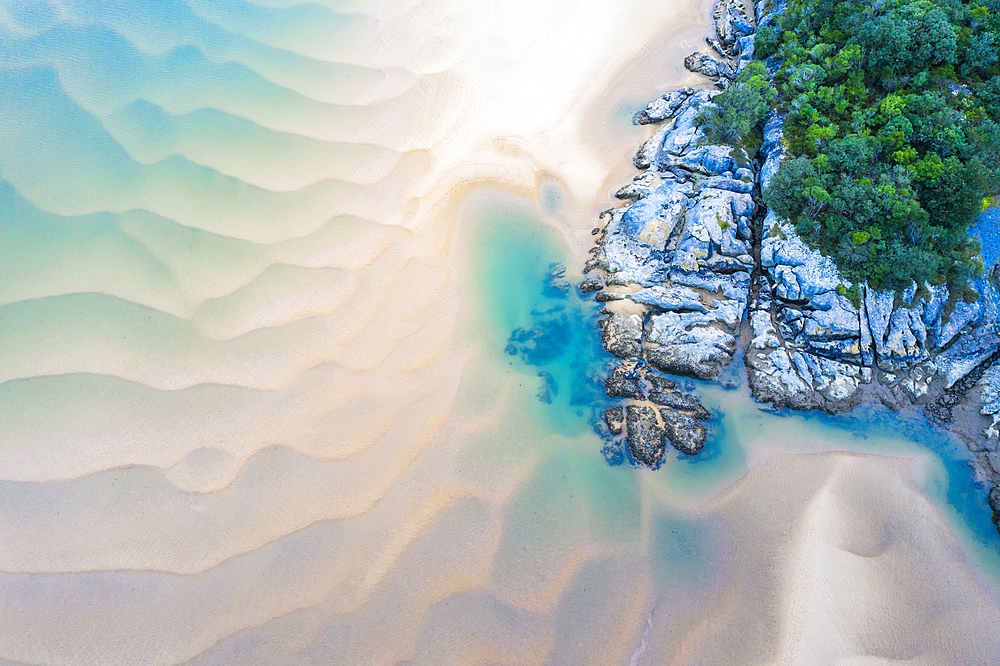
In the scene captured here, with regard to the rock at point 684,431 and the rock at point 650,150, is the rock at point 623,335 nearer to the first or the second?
the rock at point 684,431

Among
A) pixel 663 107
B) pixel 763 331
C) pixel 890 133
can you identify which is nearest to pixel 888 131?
pixel 890 133

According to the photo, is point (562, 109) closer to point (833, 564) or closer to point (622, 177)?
point (622, 177)

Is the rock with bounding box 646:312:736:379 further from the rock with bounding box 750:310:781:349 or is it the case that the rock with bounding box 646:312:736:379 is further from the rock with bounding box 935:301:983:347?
the rock with bounding box 935:301:983:347

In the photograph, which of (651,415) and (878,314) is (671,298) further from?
(878,314)

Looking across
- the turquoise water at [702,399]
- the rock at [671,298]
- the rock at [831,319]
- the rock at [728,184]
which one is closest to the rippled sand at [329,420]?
the turquoise water at [702,399]

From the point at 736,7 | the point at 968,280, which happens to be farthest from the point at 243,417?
the point at 736,7
